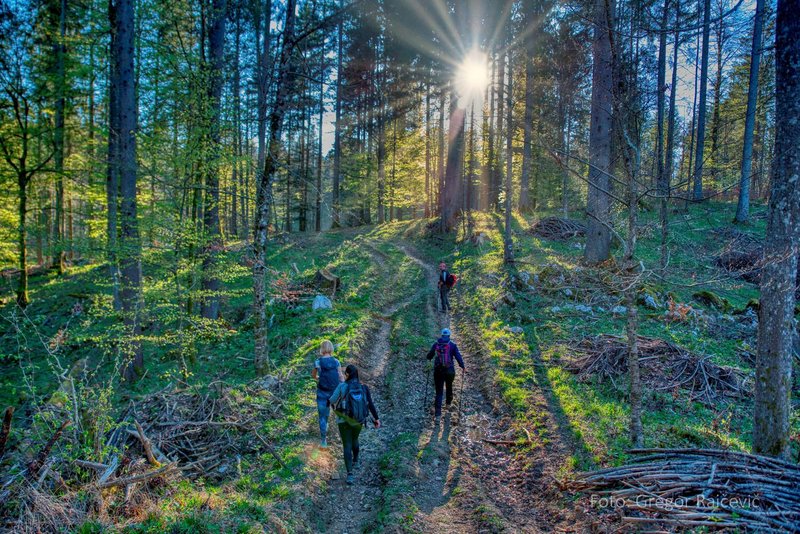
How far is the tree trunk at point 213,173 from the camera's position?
483 inches

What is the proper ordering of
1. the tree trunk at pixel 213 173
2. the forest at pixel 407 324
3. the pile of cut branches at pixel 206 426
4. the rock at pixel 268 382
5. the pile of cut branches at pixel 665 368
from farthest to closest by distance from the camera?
1. the tree trunk at pixel 213 173
2. the rock at pixel 268 382
3. the pile of cut branches at pixel 665 368
4. the pile of cut branches at pixel 206 426
5. the forest at pixel 407 324

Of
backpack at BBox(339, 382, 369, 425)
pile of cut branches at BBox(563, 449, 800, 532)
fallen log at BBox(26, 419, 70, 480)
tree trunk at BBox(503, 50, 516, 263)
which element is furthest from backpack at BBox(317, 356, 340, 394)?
tree trunk at BBox(503, 50, 516, 263)

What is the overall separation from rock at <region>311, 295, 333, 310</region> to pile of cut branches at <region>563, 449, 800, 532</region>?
11.8 metres

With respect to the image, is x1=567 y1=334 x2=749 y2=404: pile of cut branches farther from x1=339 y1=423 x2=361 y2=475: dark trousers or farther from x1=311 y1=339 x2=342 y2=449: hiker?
x1=311 y1=339 x2=342 y2=449: hiker

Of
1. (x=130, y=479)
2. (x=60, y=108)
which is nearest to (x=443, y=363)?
(x=130, y=479)

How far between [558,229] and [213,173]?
19500 millimetres

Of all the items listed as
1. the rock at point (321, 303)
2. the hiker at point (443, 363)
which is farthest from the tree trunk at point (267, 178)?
the rock at point (321, 303)

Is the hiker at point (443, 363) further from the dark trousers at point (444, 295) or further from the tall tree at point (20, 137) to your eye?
the tall tree at point (20, 137)

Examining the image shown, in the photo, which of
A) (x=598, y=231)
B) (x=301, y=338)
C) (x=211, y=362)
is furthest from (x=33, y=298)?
(x=598, y=231)

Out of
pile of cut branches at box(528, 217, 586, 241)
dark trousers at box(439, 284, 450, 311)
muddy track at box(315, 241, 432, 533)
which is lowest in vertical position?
muddy track at box(315, 241, 432, 533)

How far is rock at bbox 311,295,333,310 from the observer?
16.2 m

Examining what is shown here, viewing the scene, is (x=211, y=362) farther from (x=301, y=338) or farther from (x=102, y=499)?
(x=102, y=499)

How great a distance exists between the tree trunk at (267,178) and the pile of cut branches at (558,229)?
18.1 meters

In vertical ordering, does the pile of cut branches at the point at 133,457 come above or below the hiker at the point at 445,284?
below
